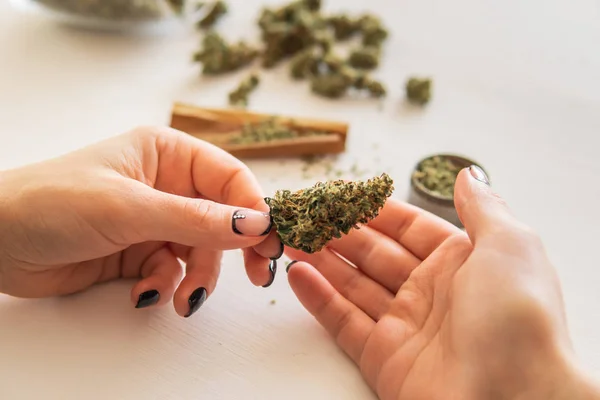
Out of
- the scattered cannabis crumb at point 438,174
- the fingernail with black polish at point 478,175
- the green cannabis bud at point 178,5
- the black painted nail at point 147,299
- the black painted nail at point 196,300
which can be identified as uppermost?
the green cannabis bud at point 178,5

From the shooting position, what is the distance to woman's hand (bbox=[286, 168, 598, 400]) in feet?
3.47

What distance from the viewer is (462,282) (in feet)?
3.79

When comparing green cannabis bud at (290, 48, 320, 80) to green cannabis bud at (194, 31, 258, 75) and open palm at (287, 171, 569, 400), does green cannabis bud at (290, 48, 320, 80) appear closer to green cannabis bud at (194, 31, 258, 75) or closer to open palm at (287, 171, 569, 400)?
green cannabis bud at (194, 31, 258, 75)

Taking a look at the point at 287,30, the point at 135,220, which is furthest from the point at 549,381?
the point at 287,30

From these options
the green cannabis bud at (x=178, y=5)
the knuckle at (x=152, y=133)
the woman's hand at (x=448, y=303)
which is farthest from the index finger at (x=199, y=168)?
the green cannabis bud at (x=178, y=5)

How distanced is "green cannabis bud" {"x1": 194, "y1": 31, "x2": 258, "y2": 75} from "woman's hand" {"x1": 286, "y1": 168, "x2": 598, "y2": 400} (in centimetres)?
108

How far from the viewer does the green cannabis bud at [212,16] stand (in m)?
2.54

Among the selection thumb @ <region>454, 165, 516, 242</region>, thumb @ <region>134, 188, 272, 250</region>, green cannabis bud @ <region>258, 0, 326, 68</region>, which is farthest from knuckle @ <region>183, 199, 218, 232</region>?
green cannabis bud @ <region>258, 0, 326, 68</region>

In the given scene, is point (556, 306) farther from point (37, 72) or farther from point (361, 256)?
point (37, 72)

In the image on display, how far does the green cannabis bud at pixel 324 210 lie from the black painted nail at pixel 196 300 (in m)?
0.25

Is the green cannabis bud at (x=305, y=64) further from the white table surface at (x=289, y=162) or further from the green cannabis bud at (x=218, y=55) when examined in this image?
the green cannabis bud at (x=218, y=55)

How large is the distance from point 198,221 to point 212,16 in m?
1.65

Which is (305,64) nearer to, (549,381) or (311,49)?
(311,49)

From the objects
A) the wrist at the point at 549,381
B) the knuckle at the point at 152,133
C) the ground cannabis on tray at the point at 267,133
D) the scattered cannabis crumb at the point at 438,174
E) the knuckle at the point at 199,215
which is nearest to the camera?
the wrist at the point at 549,381
